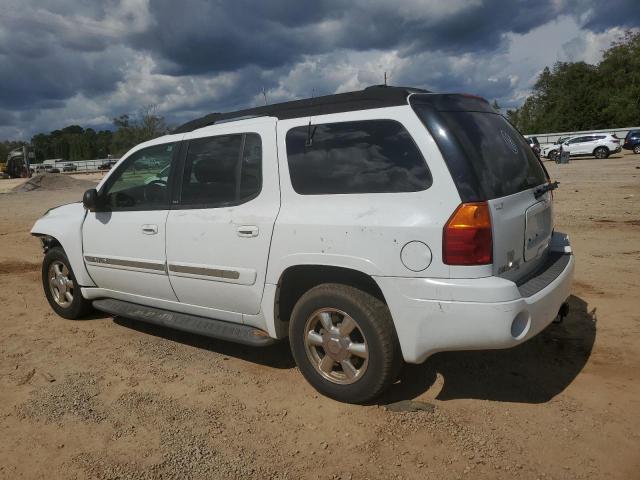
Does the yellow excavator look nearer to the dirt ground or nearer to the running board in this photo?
the running board

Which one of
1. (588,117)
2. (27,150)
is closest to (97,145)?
(27,150)

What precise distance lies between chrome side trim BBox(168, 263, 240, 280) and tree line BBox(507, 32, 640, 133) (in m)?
61.9

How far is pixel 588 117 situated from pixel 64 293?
6787cm

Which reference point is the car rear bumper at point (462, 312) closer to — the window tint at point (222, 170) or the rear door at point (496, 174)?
the rear door at point (496, 174)

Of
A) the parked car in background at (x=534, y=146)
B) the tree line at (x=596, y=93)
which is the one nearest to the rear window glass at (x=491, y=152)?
the parked car in background at (x=534, y=146)

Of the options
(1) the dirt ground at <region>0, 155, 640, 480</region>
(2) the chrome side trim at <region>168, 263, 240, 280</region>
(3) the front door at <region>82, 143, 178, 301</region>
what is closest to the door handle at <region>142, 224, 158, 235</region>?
(3) the front door at <region>82, 143, 178, 301</region>

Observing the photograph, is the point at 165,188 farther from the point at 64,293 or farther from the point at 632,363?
the point at 632,363

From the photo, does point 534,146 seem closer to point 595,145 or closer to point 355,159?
point 595,145

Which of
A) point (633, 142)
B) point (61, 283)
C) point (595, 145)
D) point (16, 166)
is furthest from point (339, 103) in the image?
point (16, 166)

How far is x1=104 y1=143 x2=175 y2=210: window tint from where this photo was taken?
14.5 ft

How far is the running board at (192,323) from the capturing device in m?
3.81

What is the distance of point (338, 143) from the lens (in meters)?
3.40

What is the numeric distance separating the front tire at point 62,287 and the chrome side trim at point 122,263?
49 cm

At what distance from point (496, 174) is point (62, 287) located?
14.8 ft
